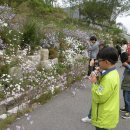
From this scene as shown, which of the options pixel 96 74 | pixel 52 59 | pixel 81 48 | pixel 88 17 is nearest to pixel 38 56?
pixel 52 59

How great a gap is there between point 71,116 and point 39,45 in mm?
5222

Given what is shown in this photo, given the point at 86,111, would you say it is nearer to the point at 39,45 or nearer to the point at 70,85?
the point at 70,85

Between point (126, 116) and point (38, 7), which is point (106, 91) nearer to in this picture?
point (126, 116)

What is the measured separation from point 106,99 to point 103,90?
0.15m

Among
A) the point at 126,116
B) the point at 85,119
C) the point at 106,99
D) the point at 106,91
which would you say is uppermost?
the point at 106,91

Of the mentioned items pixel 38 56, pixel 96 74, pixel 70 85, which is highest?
pixel 96 74

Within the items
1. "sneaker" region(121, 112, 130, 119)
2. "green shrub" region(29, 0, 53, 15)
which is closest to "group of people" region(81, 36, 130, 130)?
"sneaker" region(121, 112, 130, 119)

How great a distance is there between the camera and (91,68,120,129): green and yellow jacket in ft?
16.5

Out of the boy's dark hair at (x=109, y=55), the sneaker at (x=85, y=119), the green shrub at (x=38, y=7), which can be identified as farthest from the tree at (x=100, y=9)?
the boy's dark hair at (x=109, y=55)

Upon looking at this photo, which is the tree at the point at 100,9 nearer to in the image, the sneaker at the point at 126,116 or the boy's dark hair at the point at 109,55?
the sneaker at the point at 126,116

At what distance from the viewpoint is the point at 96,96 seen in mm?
5109

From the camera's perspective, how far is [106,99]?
5098mm

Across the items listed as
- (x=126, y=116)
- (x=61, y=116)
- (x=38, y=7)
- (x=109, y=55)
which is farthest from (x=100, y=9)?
(x=109, y=55)

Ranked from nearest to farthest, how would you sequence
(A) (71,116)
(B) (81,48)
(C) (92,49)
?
(A) (71,116) < (C) (92,49) < (B) (81,48)
